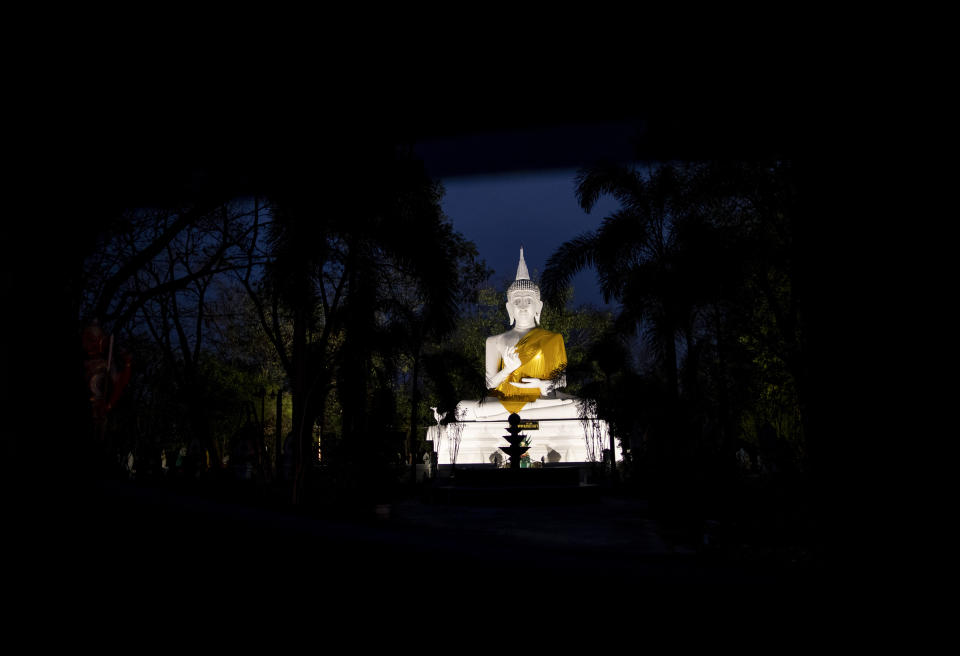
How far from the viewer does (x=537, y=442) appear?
19.9m

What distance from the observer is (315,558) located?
3.53 ft

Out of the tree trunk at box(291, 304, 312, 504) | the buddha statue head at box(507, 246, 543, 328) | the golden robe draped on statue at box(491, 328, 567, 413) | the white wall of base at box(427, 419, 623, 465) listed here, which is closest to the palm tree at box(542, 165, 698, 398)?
the tree trunk at box(291, 304, 312, 504)

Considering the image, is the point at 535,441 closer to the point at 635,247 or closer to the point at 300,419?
the point at 635,247

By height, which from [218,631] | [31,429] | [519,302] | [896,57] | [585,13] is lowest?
[218,631]

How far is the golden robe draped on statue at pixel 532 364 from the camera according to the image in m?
20.2

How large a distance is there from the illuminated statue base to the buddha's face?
3.78 metres

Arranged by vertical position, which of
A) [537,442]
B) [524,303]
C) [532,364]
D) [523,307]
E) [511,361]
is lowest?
[537,442]

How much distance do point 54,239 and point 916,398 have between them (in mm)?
1903

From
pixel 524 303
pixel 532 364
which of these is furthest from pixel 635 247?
pixel 524 303

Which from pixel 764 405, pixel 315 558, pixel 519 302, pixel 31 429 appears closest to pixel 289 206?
pixel 31 429

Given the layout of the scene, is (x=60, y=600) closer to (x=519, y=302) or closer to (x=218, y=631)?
(x=218, y=631)

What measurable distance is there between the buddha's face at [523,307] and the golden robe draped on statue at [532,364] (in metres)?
1.71

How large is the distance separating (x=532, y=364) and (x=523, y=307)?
263 centimetres

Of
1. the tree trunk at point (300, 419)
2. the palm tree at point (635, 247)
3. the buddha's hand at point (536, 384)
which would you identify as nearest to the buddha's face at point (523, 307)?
the buddha's hand at point (536, 384)
